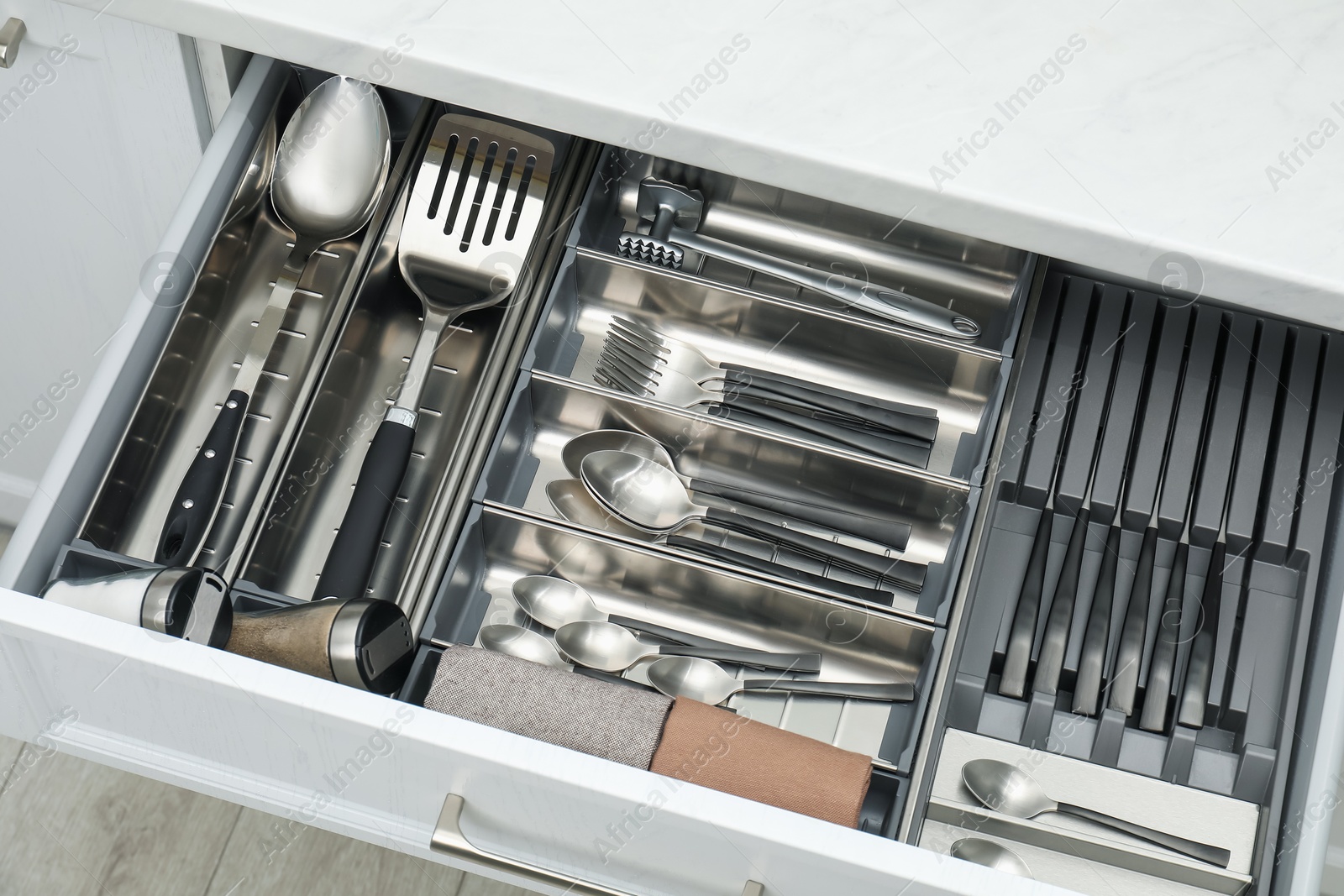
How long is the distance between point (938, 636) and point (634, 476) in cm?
27

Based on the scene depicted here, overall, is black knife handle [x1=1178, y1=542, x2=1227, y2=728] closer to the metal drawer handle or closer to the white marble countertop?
the white marble countertop

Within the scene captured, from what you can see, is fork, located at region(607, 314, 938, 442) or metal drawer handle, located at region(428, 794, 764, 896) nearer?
metal drawer handle, located at region(428, 794, 764, 896)

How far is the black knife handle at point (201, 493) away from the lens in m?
0.77

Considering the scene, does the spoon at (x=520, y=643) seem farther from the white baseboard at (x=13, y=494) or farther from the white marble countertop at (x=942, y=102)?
the white baseboard at (x=13, y=494)

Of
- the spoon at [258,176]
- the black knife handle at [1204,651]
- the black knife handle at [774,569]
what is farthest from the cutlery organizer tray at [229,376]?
the black knife handle at [1204,651]

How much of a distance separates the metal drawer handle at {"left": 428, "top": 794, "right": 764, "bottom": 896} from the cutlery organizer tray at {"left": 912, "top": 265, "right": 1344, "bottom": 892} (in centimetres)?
22

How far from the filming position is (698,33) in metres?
0.73

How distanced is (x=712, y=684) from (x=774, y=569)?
10 cm

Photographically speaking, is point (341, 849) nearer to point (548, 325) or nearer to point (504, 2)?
point (548, 325)

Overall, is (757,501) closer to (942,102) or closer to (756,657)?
(756,657)

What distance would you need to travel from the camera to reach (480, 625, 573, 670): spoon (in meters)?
0.85

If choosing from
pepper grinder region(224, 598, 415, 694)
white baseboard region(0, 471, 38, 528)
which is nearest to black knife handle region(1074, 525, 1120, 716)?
pepper grinder region(224, 598, 415, 694)

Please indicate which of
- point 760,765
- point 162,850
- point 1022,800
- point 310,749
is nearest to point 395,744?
point 310,749

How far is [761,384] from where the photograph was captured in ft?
3.06
